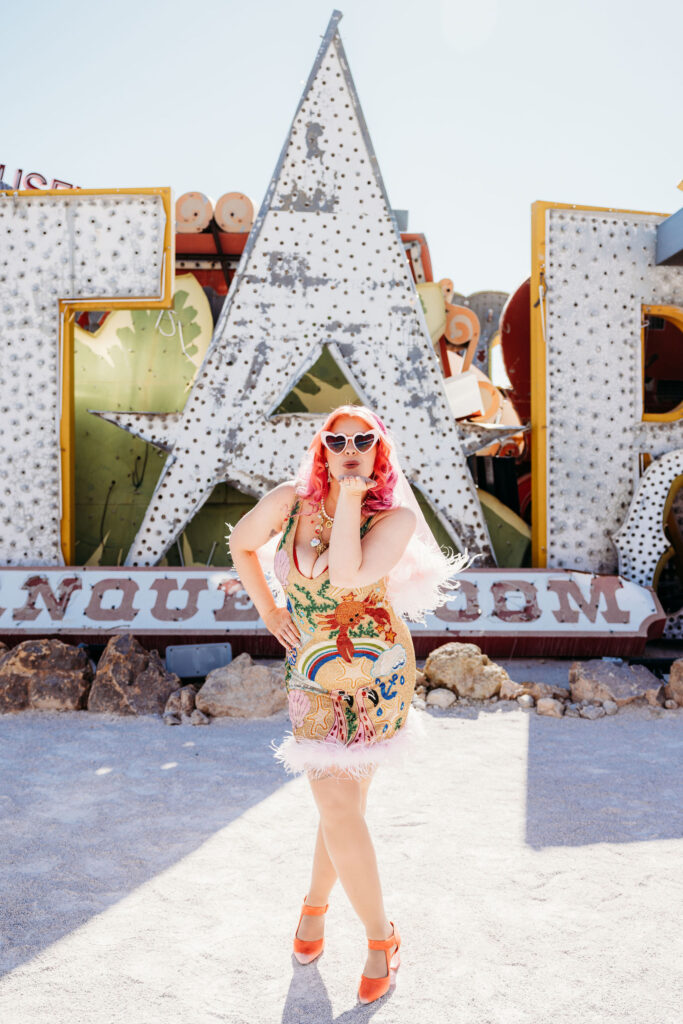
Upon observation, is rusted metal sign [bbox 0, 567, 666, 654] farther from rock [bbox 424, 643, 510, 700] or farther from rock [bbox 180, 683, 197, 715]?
rock [bbox 180, 683, 197, 715]

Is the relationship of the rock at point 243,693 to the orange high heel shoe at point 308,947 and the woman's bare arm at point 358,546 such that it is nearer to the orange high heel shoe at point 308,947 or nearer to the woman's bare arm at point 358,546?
the orange high heel shoe at point 308,947

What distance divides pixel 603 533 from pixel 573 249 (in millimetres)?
2424

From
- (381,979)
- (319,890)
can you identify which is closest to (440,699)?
(319,890)

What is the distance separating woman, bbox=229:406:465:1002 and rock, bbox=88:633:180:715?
2687 millimetres

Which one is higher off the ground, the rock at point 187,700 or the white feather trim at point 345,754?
the white feather trim at point 345,754

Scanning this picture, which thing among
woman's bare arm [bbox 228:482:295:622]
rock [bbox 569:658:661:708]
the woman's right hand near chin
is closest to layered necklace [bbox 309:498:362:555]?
woman's bare arm [bbox 228:482:295:622]

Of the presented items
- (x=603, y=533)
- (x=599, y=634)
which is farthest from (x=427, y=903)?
(x=603, y=533)

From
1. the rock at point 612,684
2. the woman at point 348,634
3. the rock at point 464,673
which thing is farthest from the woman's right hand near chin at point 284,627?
the rock at point 612,684

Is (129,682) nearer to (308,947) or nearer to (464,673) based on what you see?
(464,673)

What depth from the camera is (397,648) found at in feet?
6.97

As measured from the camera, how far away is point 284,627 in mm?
2188

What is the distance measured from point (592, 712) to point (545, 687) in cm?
39

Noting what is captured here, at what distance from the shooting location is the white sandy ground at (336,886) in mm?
2064

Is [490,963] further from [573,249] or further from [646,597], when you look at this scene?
[573,249]
